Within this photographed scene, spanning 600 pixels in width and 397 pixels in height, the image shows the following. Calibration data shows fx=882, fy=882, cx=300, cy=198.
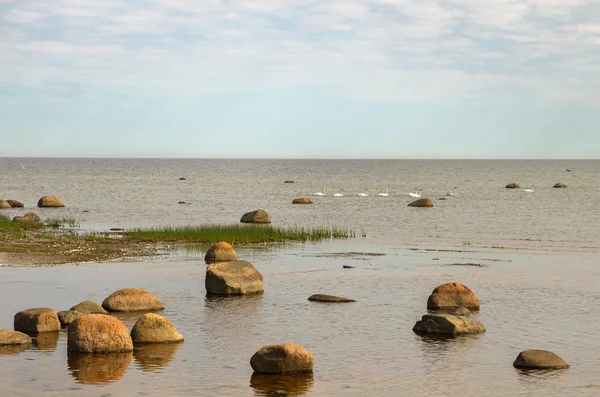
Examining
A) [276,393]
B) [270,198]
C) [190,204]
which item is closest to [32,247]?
[276,393]

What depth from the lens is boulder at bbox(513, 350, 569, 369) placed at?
70.9 ft

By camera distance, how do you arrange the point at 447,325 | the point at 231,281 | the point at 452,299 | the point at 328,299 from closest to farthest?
the point at 447,325, the point at 452,299, the point at 328,299, the point at 231,281

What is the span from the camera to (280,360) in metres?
20.8

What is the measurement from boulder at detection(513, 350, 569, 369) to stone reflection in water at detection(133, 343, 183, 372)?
8.68 metres

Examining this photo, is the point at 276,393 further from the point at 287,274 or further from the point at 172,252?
the point at 172,252

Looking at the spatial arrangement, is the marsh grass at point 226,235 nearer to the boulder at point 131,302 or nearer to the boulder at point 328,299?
the boulder at point 328,299

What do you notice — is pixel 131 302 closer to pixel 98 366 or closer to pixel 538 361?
pixel 98 366

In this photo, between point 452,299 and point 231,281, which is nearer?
point 452,299

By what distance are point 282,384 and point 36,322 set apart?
827 cm

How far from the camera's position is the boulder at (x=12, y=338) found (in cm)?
2273

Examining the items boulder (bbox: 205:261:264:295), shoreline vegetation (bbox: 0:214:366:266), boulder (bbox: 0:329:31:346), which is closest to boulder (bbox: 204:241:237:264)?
shoreline vegetation (bbox: 0:214:366:266)

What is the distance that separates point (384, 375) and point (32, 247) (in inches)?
1132


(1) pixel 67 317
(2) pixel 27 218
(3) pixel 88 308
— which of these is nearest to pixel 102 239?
(2) pixel 27 218

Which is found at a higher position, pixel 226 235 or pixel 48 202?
pixel 48 202
